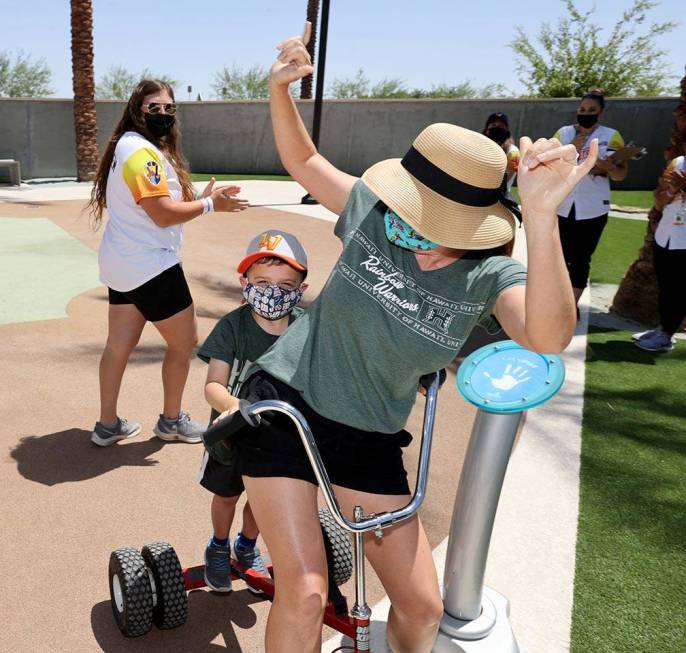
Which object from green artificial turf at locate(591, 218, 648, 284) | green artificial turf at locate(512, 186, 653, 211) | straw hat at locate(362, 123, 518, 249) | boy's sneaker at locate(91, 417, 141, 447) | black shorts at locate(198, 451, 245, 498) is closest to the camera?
straw hat at locate(362, 123, 518, 249)

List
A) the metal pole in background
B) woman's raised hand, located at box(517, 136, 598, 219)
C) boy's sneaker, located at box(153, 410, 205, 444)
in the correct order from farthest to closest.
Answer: the metal pole in background < boy's sneaker, located at box(153, 410, 205, 444) < woman's raised hand, located at box(517, 136, 598, 219)

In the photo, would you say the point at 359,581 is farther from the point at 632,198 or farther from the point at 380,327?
the point at 632,198

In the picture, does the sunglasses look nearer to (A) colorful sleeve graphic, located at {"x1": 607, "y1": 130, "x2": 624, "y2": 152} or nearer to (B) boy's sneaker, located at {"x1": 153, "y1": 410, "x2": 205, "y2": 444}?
(B) boy's sneaker, located at {"x1": 153, "y1": 410, "x2": 205, "y2": 444}

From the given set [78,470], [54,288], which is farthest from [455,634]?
[54,288]

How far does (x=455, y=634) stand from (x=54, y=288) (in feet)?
20.9

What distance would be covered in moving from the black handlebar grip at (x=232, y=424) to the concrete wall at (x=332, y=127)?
70.0 feet

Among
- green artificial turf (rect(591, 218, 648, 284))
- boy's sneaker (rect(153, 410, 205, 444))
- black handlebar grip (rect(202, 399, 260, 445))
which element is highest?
black handlebar grip (rect(202, 399, 260, 445))

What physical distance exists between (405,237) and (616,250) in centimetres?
1109

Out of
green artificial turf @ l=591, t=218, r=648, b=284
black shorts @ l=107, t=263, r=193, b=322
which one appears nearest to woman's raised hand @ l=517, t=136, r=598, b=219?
black shorts @ l=107, t=263, r=193, b=322

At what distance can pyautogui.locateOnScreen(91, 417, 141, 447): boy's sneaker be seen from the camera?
436 centimetres

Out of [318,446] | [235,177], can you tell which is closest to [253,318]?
[318,446]

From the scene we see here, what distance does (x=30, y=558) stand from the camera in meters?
3.29

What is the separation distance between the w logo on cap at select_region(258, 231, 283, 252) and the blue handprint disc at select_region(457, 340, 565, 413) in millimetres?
798

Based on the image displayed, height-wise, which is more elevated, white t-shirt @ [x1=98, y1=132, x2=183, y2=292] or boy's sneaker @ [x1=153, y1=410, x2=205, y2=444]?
white t-shirt @ [x1=98, y1=132, x2=183, y2=292]
